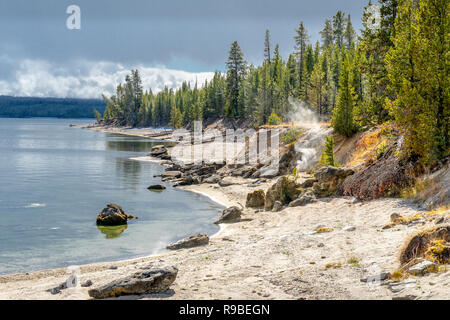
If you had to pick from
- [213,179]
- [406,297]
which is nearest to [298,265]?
[406,297]

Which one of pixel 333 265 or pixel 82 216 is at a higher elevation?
pixel 333 265

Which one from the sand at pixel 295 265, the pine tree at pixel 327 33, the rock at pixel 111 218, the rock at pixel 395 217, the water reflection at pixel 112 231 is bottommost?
the water reflection at pixel 112 231

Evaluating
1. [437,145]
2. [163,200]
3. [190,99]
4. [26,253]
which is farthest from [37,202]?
[190,99]

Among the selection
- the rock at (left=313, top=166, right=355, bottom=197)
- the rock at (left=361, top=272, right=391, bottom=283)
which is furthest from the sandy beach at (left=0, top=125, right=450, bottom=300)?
the rock at (left=313, top=166, right=355, bottom=197)

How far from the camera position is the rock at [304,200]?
25.8m

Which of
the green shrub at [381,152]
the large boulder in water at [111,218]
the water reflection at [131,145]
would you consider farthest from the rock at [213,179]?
the water reflection at [131,145]

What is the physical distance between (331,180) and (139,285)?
17.6 metres

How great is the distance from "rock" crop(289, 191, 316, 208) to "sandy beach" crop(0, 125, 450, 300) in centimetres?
198

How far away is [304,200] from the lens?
85.1ft

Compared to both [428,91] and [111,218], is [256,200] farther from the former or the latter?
[428,91]

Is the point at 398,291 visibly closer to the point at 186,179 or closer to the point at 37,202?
the point at 37,202

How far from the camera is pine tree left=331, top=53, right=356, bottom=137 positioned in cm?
3584

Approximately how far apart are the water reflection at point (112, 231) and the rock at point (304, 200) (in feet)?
37.3

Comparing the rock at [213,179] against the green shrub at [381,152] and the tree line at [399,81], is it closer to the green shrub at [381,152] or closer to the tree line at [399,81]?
the tree line at [399,81]
